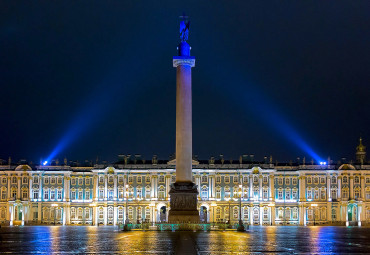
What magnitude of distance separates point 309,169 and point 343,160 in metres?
7.14

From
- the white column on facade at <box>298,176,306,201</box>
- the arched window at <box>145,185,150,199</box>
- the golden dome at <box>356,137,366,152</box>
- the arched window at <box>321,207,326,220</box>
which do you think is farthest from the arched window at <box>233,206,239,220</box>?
the golden dome at <box>356,137,366,152</box>

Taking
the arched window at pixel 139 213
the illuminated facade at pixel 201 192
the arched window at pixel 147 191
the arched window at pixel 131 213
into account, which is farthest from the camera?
the arched window at pixel 147 191

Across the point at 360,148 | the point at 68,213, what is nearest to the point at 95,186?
the point at 68,213

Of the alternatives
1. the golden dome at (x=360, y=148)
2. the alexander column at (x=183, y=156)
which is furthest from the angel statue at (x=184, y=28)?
the golden dome at (x=360, y=148)

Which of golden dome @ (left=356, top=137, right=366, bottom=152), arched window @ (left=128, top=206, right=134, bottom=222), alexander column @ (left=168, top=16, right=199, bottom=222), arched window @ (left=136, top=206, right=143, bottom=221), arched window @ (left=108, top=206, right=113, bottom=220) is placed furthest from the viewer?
golden dome @ (left=356, top=137, right=366, bottom=152)

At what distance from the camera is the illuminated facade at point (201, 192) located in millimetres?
113188

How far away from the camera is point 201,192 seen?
115812 millimetres

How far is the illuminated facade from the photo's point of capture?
11319 centimetres

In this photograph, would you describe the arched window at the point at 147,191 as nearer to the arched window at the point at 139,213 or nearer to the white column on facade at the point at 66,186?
the arched window at the point at 139,213

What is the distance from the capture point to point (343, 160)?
11712 centimetres

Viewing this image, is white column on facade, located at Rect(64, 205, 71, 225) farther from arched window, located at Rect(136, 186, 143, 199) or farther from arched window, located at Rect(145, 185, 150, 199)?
arched window, located at Rect(145, 185, 150, 199)

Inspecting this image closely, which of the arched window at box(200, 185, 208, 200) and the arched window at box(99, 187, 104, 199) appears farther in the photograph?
the arched window at box(200, 185, 208, 200)

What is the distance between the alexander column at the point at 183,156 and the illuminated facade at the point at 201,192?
54946mm

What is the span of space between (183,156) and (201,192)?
57375mm
